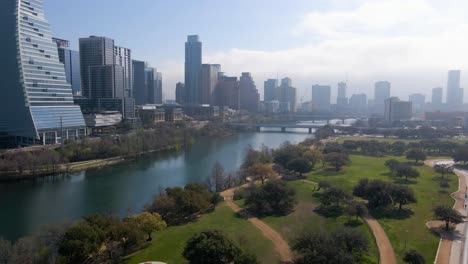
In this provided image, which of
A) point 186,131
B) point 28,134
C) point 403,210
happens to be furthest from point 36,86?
point 403,210

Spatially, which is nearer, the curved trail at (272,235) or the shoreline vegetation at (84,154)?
the curved trail at (272,235)

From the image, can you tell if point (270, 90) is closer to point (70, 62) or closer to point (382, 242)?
point (70, 62)

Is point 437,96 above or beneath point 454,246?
above

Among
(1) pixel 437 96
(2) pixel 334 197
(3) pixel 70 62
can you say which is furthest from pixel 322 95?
(2) pixel 334 197

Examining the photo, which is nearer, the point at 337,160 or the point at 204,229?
the point at 204,229

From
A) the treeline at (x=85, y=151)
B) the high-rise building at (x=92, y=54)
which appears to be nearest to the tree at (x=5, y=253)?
the treeline at (x=85, y=151)

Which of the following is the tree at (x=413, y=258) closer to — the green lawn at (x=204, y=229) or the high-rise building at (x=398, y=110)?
the green lawn at (x=204, y=229)

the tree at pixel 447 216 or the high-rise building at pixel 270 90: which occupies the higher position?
the high-rise building at pixel 270 90
